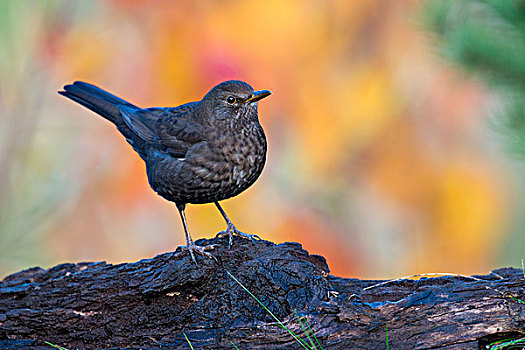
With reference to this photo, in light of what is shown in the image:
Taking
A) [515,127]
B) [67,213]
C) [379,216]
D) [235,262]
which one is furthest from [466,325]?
[67,213]

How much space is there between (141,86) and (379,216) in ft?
8.66

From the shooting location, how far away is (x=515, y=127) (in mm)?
4875

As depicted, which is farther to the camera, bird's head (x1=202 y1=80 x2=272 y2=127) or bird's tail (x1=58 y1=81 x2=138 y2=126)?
bird's tail (x1=58 y1=81 x2=138 y2=126)

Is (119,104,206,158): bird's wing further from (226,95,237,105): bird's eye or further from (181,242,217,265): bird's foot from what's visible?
(181,242,217,265): bird's foot

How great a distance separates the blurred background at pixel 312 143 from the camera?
20.3ft

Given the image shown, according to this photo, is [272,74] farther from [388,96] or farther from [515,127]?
[515,127]

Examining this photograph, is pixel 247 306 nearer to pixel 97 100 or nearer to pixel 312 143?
pixel 97 100

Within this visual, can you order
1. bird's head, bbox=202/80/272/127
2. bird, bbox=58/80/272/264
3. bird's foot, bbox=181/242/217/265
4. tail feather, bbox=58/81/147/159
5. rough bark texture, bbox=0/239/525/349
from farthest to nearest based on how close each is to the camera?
tail feather, bbox=58/81/147/159, bird's head, bbox=202/80/272/127, bird, bbox=58/80/272/264, bird's foot, bbox=181/242/217/265, rough bark texture, bbox=0/239/525/349

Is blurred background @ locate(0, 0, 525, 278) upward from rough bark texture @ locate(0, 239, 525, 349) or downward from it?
upward

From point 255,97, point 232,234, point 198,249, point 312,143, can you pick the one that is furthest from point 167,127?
point 312,143

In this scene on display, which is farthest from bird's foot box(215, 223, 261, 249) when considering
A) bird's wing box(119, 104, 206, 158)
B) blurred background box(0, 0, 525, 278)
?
blurred background box(0, 0, 525, 278)

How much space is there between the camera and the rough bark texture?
272cm

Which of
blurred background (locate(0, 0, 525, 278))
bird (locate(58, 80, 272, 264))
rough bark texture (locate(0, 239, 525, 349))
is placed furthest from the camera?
blurred background (locate(0, 0, 525, 278))

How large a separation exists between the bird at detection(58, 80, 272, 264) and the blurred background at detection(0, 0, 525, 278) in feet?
7.37
